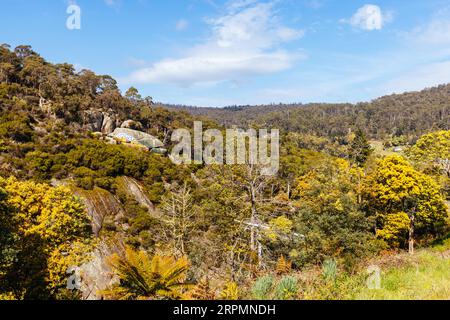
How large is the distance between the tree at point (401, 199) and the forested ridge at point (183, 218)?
0.11 metres

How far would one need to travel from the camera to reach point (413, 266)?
7.45 m

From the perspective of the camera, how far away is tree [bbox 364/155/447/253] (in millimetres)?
25922

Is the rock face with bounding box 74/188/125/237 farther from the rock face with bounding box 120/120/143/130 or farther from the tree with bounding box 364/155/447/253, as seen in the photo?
the rock face with bounding box 120/120/143/130

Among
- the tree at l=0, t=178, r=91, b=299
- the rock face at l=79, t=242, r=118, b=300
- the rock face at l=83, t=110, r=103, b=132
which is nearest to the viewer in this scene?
the tree at l=0, t=178, r=91, b=299

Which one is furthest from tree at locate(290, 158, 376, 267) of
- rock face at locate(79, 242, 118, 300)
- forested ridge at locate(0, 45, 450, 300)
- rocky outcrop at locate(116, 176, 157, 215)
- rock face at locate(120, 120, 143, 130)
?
rock face at locate(120, 120, 143, 130)

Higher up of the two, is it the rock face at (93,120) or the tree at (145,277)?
the rock face at (93,120)

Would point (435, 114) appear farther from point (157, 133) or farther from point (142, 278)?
point (142, 278)

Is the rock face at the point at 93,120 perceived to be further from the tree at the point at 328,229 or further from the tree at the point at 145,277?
the tree at the point at 145,277

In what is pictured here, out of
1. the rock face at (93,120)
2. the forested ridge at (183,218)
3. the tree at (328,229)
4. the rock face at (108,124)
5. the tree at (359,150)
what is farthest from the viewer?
the rock face at (108,124)

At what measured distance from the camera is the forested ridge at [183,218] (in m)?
9.68

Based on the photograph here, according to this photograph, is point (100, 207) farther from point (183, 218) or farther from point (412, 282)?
point (412, 282)

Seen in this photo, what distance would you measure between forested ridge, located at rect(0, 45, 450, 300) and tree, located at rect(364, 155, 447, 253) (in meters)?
0.11

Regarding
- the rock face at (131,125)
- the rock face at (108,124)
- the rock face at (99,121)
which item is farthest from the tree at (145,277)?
the rock face at (131,125)
